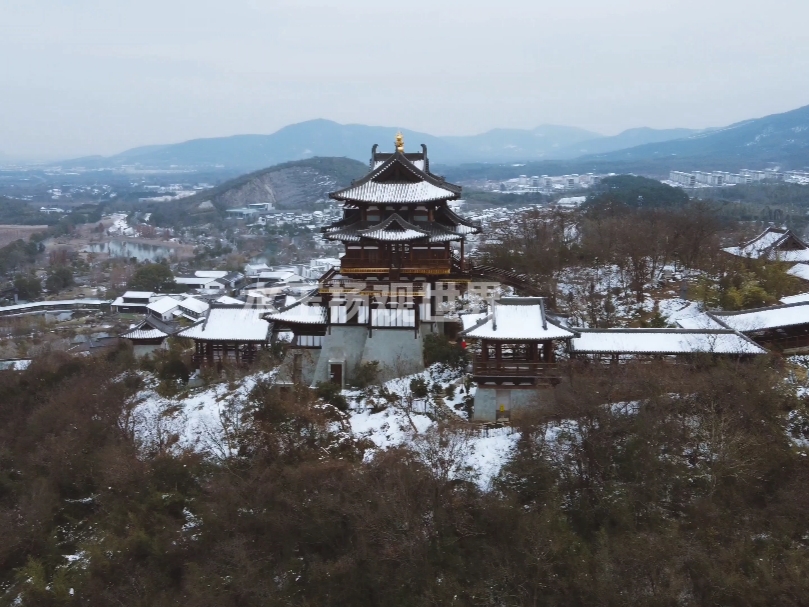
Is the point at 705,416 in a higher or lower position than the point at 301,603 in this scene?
higher

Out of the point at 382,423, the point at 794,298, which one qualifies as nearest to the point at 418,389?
the point at 382,423

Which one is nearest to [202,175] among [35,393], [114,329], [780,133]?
[780,133]


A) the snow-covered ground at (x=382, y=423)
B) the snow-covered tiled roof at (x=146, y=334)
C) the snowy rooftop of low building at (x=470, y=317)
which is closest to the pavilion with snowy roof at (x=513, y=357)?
the snow-covered ground at (x=382, y=423)

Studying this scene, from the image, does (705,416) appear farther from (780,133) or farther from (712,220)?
(780,133)

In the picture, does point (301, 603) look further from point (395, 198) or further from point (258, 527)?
point (395, 198)

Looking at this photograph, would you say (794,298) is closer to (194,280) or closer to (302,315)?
(302,315)

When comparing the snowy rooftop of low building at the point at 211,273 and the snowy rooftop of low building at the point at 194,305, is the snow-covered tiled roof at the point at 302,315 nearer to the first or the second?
the snowy rooftop of low building at the point at 194,305

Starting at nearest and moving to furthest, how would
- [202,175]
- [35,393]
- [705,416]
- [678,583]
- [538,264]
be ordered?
[678,583] < [705,416] < [35,393] < [538,264] < [202,175]

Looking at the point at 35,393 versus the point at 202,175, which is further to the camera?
the point at 202,175

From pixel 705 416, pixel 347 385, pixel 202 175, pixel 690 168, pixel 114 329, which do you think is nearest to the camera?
pixel 705 416
